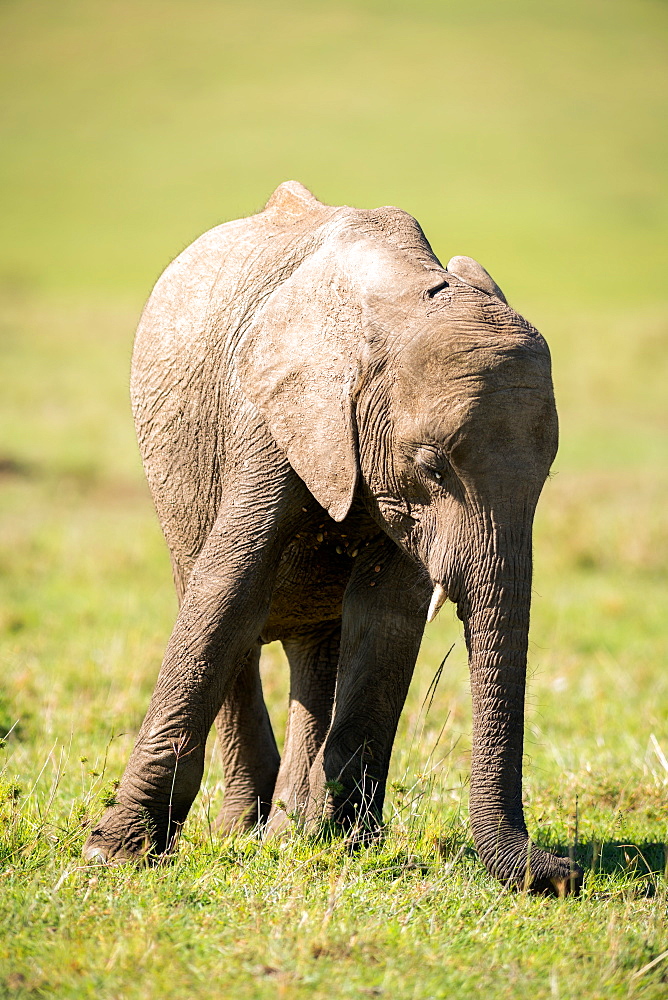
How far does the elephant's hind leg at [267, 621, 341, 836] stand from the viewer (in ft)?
20.5

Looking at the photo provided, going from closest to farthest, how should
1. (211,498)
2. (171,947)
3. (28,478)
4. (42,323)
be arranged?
(171,947) < (211,498) < (28,478) < (42,323)

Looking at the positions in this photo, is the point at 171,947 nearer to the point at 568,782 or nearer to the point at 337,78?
the point at 568,782

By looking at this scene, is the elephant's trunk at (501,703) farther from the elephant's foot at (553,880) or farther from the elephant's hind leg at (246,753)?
the elephant's hind leg at (246,753)

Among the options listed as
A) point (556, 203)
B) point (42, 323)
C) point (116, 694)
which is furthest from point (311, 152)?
point (116, 694)

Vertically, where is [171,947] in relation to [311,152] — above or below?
below

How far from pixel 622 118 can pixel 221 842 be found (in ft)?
358

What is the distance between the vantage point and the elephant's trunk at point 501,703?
4.66m

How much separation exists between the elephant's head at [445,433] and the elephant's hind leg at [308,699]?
1.44 m

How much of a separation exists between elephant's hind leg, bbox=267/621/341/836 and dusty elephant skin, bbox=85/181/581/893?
67 millimetres

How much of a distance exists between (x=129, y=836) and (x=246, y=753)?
1159 millimetres

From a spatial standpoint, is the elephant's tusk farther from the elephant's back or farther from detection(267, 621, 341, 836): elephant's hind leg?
detection(267, 621, 341, 836): elephant's hind leg

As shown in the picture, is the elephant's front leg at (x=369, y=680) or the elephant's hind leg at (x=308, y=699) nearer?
the elephant's front leg at (x=369, y=680)

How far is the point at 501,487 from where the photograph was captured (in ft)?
15.2

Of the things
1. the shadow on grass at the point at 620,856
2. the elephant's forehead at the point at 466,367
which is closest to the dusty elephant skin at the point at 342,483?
the elephant's forehead at the point at 466,367
